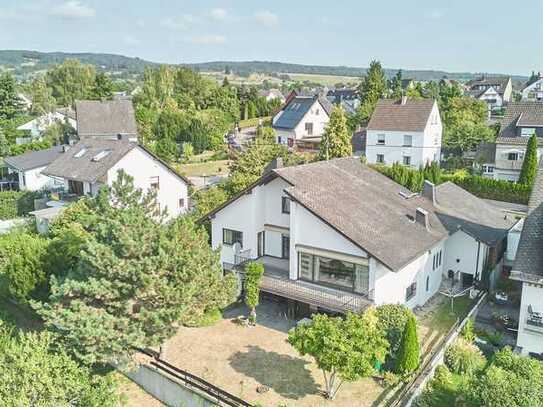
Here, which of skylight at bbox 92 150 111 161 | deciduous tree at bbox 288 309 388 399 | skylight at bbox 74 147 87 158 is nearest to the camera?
deciduous tree at bbox 288 309 388 399

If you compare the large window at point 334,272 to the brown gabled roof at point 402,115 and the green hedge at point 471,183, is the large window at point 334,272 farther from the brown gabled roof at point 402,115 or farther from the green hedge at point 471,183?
the brown gabled roof at point 402,115

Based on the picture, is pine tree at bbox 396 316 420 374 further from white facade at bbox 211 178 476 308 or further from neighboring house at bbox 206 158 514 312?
white facade at bbox 211 178 476 308

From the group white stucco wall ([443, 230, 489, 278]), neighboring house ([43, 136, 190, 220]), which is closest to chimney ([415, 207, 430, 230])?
white stucco wall ([443, 230, 489, 278])

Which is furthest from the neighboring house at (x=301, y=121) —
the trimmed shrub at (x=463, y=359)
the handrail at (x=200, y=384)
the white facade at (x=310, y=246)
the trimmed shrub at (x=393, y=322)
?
the handrail at (x=200, y=384)

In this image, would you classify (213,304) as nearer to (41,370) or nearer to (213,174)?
(41,370)

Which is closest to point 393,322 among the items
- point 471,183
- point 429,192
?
point 429,192
